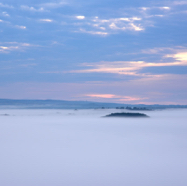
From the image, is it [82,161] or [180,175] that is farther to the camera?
[82,161]

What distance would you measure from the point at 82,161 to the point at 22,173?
158 centimetres

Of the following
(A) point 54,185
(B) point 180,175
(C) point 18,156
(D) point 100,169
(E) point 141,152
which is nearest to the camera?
(A) point 54,185

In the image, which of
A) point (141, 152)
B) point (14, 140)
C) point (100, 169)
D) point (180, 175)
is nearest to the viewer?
point (180, 175)

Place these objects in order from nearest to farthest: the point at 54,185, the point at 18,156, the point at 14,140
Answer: the point at 54,185 → the point at 18,156 → the point at 14,140

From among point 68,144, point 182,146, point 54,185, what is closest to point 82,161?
point 54,185

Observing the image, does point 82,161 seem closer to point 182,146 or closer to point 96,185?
point 96,185

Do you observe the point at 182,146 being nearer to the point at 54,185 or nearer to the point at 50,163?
the point at 50,163

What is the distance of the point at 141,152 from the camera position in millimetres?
8531

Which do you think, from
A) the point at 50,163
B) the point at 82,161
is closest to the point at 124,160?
the point at 82,161

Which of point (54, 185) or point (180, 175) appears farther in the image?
point (180, 175)

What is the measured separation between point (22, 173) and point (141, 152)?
3481 millimetres

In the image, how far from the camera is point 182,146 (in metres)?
9.87

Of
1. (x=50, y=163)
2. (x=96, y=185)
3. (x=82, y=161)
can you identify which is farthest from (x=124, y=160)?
(x=96, y=185)

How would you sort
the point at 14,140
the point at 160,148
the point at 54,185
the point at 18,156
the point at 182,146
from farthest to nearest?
the point at 14,140 < the point at 182,146 < the point at 160,148 < the point at 18,156 < the point at 54,185
